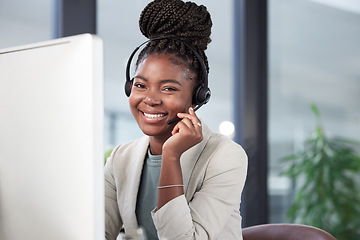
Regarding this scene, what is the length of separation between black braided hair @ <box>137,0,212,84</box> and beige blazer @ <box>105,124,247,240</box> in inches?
9.5

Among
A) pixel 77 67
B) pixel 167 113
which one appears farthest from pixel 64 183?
pixel 167 113

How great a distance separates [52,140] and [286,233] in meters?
1.06

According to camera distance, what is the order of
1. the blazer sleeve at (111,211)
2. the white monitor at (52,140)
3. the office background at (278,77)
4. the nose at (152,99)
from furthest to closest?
the office background at (278,77) < the blazer sleeve at (111,211) < the nose at (152,99) < the white monitor at (52,140)

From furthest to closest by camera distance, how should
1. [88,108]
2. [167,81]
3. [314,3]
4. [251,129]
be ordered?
[314,3] → [251,129] → [167,81] → [88,108]

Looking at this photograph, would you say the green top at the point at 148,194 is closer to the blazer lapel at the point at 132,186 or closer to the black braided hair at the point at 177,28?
the blazer lapel at the point at 132,186

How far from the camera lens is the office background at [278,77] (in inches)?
115

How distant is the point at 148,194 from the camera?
4.52 ft

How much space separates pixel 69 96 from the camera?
65cm

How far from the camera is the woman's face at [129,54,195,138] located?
127 cm

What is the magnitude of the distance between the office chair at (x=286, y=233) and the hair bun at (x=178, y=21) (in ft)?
2.14

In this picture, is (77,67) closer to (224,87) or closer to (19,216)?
(19,216)

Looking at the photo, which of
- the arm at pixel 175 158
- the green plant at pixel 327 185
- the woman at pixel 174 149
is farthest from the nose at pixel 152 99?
the green plant at pixel 327 185

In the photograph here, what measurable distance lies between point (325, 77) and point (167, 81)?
2.05 m

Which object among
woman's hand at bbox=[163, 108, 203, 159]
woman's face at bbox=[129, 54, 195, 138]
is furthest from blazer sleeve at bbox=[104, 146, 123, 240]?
woman's hand at bbox=[163, 108, 203, 159]
